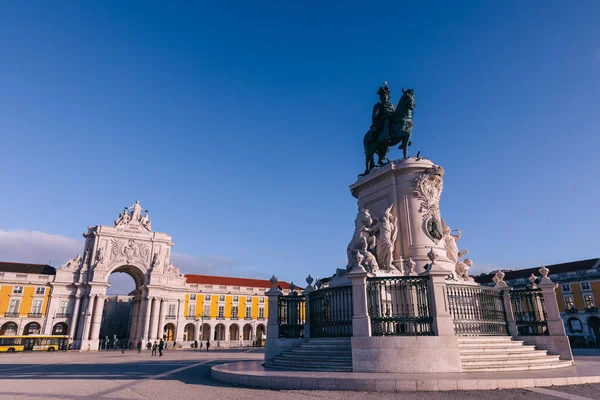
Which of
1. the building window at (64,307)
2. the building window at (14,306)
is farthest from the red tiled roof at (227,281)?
the building window at (14,306)

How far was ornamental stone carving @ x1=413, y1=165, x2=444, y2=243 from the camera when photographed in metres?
12.7

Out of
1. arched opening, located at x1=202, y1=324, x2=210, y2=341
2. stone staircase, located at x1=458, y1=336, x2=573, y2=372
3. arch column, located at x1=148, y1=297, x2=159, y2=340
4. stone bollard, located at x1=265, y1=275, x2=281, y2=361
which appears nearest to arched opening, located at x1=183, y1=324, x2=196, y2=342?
arched opening, located at x1=202, y1=324, x2=210, y2=341

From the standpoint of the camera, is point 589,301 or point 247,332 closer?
point 589,301

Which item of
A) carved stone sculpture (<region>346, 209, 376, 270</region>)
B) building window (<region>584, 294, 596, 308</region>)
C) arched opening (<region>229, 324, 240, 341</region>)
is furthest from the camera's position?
arched opening (<region>229, 324, 240, 341</region>)

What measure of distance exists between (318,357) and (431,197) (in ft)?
23.0

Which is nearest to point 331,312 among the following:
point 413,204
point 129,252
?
point 413,204

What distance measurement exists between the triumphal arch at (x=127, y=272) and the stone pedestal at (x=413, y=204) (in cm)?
4689

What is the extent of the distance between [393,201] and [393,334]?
5.56 metres

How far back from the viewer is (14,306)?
49781 mm

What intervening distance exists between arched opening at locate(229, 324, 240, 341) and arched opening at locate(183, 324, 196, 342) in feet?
20.9

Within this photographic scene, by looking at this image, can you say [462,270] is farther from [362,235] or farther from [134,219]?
[134,219]

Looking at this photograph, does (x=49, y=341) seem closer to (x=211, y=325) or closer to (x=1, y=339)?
(x=1, y=339)

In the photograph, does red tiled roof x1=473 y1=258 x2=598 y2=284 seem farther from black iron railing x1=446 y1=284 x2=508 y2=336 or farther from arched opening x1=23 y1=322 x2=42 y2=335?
arched opening x1=23 y1=322 x2=42 y2=335

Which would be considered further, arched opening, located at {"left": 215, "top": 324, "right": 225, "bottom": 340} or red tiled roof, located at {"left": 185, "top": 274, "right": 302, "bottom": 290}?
red tiled roof, located at {"left": 185, "top": 274, "right": 302, "bottom": 290}
